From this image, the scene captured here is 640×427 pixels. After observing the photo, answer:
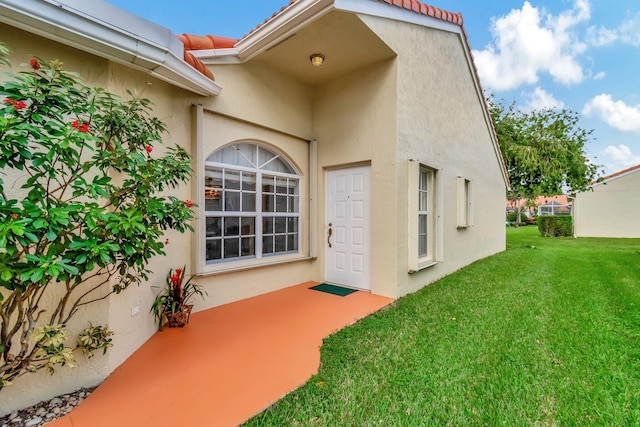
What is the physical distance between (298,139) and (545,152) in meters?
14.4

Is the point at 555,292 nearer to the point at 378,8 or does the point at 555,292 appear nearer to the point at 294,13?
the point at 378,8

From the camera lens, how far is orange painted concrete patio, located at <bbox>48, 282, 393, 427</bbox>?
210cm

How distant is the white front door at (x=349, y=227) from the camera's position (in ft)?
17.9

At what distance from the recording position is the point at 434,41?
6.25 m

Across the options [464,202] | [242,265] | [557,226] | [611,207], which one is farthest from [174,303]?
[611,207]

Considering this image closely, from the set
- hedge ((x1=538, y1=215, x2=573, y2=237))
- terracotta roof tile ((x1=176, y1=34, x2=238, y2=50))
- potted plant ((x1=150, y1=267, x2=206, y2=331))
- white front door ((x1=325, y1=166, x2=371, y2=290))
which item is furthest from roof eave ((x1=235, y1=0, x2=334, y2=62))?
hedge ((x1=538, y1=215, x2=573, y2=237))

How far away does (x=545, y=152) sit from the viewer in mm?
13664

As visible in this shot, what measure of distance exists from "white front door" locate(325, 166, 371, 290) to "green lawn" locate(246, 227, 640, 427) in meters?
1.19

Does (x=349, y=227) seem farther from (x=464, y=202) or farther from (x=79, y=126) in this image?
(x=79, y=126)

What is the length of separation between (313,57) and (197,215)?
11.3 feet

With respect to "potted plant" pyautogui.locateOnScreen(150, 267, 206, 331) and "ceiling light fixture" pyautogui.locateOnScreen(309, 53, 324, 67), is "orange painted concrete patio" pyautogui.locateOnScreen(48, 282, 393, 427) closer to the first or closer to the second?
"potted plant" pyautogui.locateOnScreen(150, 267, 206, 331)

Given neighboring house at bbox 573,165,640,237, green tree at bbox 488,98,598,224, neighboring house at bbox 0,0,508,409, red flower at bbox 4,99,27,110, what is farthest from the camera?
Answer: neighboring house at bbox 573,165,640,237

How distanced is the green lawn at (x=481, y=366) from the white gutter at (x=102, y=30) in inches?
134

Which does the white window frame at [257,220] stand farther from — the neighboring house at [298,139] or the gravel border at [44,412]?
the gravel border at [44,412]
